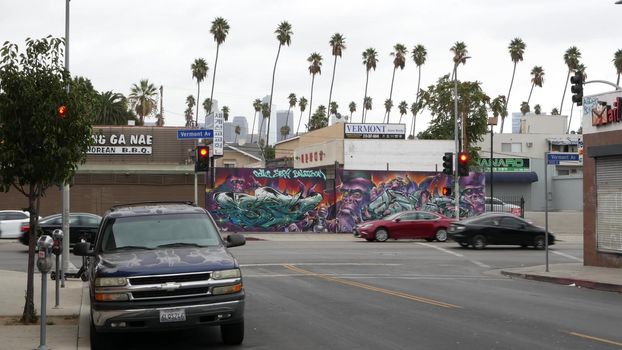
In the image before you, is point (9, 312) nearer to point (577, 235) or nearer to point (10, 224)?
point (10, 224)

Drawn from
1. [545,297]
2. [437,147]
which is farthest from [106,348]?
[437,147]

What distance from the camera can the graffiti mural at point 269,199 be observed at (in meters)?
42.3

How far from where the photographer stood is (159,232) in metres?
10.2

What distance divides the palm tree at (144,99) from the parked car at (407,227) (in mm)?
42567

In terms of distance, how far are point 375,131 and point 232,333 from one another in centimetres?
5061

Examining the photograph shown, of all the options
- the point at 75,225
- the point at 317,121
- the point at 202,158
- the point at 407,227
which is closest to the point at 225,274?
the point at 202,158

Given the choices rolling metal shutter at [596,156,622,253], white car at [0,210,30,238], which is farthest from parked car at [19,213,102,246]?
rolling metal shutter at [596,156,622,253]

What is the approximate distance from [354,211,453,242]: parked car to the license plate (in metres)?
26.1

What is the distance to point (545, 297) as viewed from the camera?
15.9 metres

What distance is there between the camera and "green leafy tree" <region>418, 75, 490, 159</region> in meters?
60.1

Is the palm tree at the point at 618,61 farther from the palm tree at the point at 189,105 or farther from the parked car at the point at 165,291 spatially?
the parked car at the point at 165,291

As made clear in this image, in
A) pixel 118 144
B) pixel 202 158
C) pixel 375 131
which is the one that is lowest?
pixel 202 158

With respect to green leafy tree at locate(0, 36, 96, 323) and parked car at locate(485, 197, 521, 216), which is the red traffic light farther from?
parked car at locate(485, 197, 521, 216)

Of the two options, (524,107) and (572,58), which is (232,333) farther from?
(524,107)
